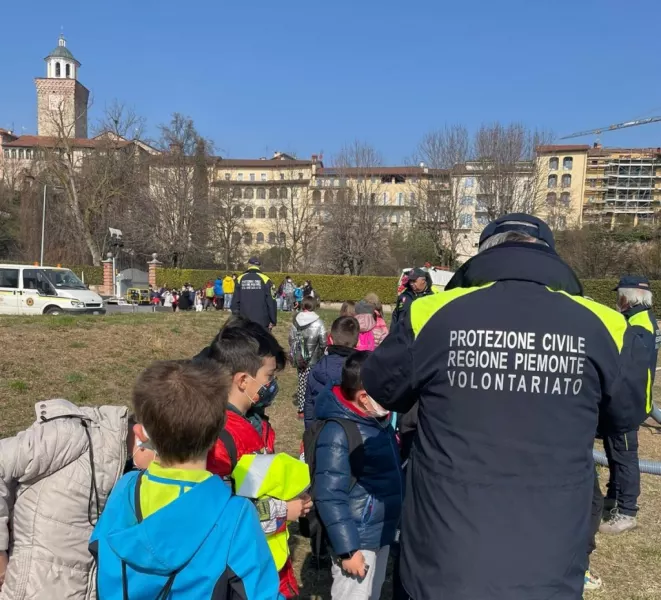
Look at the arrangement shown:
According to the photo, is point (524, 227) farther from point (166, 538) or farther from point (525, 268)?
point (166, 538)

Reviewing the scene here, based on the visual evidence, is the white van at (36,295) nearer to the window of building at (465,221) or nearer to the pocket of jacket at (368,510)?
the pocket of jacket at (368,510)

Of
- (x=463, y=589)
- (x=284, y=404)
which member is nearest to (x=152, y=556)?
(x=463, y=589)

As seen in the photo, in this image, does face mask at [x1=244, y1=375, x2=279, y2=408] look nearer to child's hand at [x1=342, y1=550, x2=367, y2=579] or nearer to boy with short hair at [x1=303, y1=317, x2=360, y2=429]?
child's hand at [x1=342, y1=550, x2=367, y2=579]

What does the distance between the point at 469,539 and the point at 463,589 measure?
0.51 ft

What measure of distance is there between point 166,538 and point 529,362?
1.17 meters

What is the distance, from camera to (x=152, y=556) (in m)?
1.58

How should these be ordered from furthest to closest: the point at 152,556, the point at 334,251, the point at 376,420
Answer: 1. the point at 334,251
2. the point at 376,420
3. the point at 152,556

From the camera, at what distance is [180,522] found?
159 centimetres

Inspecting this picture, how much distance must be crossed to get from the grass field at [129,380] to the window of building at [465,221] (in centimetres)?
3379

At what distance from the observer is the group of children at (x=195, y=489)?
64.0 inches

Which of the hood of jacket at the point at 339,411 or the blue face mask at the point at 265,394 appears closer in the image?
the hood of jacket at the point at 339,411

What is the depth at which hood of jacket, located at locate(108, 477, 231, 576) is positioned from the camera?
1578mm

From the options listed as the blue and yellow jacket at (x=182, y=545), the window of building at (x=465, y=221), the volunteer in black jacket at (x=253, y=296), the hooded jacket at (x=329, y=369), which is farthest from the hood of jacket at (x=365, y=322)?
the window of building at (x=465, y=221)

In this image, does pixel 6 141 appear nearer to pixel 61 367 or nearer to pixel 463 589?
pixel 61 367
